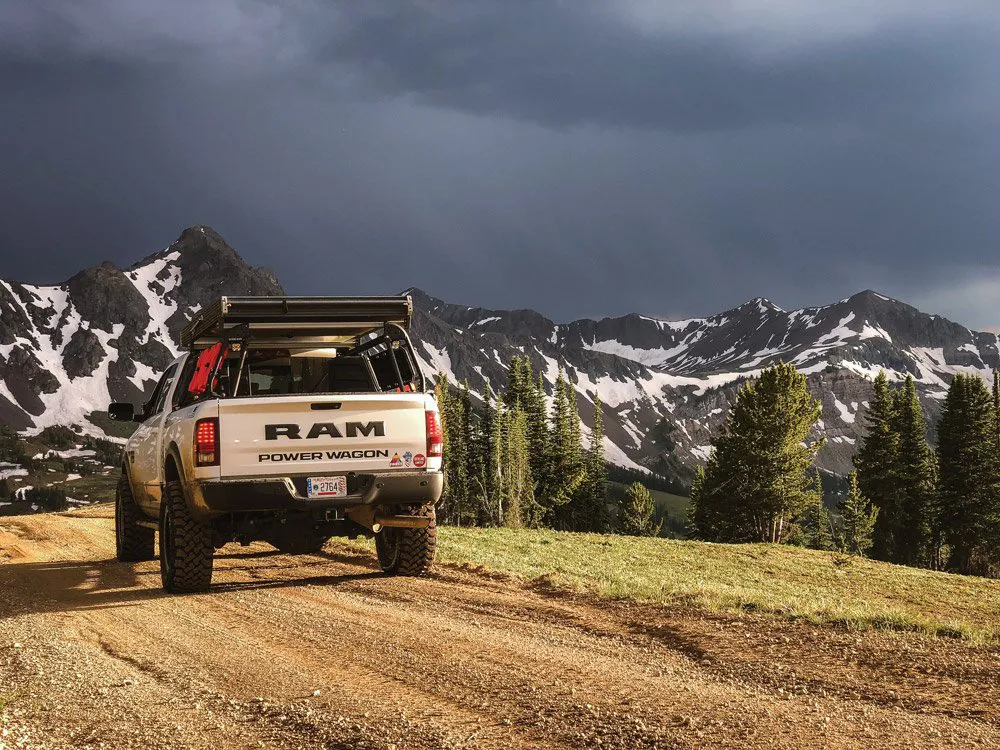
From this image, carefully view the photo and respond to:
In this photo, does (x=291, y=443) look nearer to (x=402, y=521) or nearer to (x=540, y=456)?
(x=402, y=521)

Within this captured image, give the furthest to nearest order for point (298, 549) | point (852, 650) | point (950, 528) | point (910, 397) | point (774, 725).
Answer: point (910, 397) < point (950, 528) < point (298, 549) < point (852, 650) < point (774, 725)

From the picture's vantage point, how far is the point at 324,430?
10531mm

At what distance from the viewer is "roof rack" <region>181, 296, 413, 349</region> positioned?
10977 mm

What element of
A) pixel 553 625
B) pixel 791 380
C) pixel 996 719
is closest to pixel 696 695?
pixel 996 719

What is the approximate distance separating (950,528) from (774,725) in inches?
2561

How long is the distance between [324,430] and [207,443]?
1351 mm

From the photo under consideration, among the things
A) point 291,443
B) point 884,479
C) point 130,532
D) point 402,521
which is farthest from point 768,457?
point 291,443

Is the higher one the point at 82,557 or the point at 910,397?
the point at 910,397

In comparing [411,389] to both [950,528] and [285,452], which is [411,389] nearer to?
[285,452]

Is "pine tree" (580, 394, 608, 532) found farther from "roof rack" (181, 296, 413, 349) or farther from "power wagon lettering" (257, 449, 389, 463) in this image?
"power wagon lettering" (257, 449, 389, 463)

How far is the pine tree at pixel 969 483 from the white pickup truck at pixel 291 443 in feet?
197

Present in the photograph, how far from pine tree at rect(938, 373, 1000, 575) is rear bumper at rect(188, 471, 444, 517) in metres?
60.9

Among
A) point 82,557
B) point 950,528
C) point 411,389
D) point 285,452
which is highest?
point 411,389

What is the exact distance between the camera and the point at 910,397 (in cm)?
6962
